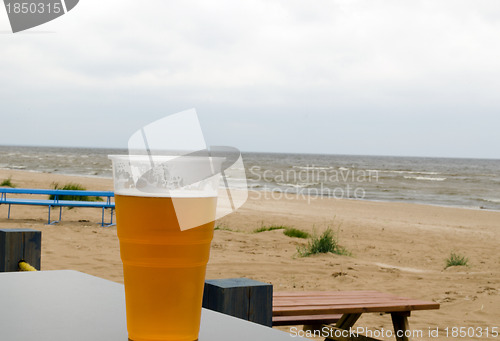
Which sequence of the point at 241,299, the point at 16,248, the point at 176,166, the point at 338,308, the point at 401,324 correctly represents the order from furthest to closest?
the point at 401,324
the point at 338,308
the point at 16,248
the point at 241,299
the point at 176,166

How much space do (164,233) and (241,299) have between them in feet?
3.26

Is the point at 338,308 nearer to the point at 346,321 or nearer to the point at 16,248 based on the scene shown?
the point at 346,321

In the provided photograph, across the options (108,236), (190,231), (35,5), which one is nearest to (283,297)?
(35,5)

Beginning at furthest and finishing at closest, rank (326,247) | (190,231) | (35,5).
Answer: (326,247) < (35,5) < (190,231)

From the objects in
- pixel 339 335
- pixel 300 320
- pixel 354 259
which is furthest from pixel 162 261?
pixel 354 259

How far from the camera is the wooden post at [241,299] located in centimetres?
169

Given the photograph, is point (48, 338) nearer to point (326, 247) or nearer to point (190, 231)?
point (190, 231)

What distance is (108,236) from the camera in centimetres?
891

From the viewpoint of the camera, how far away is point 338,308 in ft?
10.5

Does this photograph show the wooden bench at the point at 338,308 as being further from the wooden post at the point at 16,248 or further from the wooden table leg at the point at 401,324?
the wooden post at the point at 16,248

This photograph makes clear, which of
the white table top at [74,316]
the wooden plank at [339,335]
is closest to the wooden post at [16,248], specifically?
the white table top at [74,316]

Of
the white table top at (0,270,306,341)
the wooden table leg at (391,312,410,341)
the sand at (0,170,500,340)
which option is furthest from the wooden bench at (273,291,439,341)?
the white table top at (0,270,306,341)

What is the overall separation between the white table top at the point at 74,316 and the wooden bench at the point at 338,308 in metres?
1.92

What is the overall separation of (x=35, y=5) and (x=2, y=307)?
2593 mm
